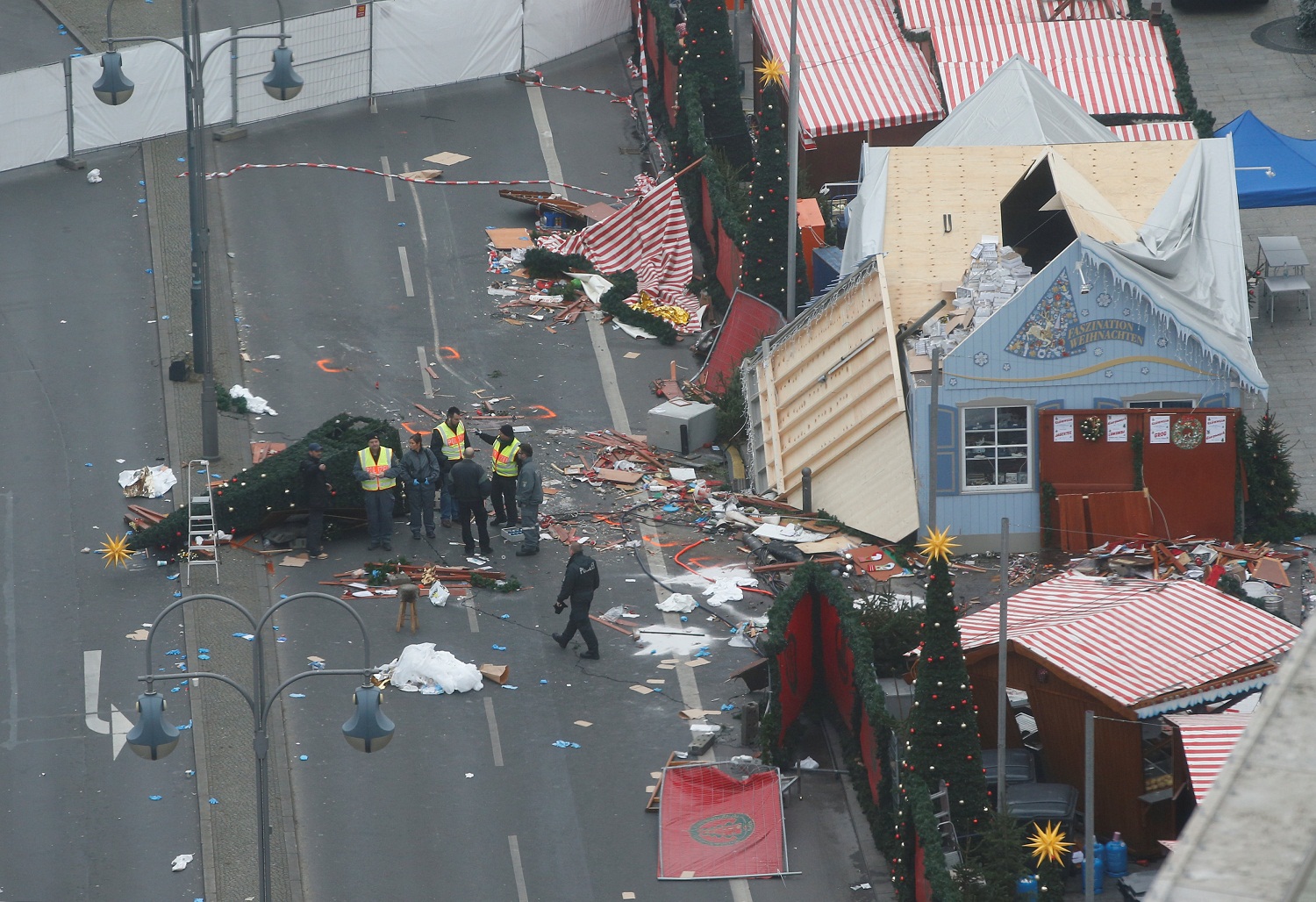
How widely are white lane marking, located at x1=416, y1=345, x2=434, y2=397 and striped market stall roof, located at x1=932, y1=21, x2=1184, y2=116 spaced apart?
36.3ft

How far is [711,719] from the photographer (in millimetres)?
24703

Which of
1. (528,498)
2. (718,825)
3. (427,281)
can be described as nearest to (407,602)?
(528,498)

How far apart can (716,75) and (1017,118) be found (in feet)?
20.7

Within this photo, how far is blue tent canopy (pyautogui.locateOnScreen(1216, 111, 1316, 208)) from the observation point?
33.8 metres

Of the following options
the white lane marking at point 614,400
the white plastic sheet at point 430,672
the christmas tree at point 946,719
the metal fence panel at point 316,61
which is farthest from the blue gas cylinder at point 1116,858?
the metal fence panel at point 316,61

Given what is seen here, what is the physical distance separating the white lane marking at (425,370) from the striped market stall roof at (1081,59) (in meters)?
11.1

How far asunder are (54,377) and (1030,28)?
1916 cm

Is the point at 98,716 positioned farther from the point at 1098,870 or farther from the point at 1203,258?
the point at 1203,258

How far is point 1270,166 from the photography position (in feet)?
113

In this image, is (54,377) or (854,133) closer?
(54,377)

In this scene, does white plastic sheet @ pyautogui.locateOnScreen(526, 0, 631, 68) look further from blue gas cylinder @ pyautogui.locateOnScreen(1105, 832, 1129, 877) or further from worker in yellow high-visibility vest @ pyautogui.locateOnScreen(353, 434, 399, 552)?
blue gas cylinder @ pyautogui.locateOnScreen(1105, 832, 1129, 877)

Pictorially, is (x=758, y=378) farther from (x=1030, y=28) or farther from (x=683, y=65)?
(x=1030, y=28)

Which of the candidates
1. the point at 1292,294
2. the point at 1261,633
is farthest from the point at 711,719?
the point at 1292,294

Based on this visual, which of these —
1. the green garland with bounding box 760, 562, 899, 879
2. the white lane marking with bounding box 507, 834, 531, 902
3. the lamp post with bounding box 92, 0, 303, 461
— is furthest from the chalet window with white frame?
the lamp post with bounding box 92, 0, 303, 461
